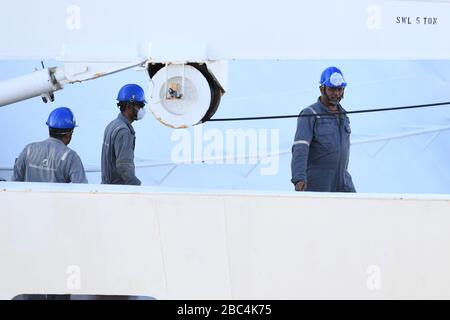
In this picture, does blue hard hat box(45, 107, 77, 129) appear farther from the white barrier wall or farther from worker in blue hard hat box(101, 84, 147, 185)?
the white barrier wall

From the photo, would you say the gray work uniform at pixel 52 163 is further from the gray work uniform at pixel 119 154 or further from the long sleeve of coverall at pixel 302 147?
the long sleeve of coverall at pixel 302 147

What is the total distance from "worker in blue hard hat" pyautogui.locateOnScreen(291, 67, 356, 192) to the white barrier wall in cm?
131

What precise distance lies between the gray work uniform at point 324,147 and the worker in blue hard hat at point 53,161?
3.88ft

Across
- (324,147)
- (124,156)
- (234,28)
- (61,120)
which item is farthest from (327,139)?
(234,28)

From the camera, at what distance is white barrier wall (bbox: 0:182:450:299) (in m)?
4.78

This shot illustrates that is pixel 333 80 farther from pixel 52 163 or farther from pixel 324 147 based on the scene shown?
pixel 52 163

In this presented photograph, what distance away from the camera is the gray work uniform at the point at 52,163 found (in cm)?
596

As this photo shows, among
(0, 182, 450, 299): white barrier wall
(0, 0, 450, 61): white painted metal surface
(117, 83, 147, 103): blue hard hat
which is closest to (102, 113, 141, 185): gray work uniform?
(117, 83, 147, 103): blue hard hat

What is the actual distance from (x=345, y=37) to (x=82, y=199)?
1305mm

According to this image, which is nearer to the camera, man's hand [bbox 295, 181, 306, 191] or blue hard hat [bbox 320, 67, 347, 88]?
man's hand [bbox 295, 181, 306, 191]

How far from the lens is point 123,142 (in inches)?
250

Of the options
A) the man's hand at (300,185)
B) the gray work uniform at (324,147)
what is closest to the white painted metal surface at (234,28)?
the man's hand at (300,185)

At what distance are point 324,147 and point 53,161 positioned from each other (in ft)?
4.81

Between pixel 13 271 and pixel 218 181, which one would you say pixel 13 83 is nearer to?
pixel 13 271
